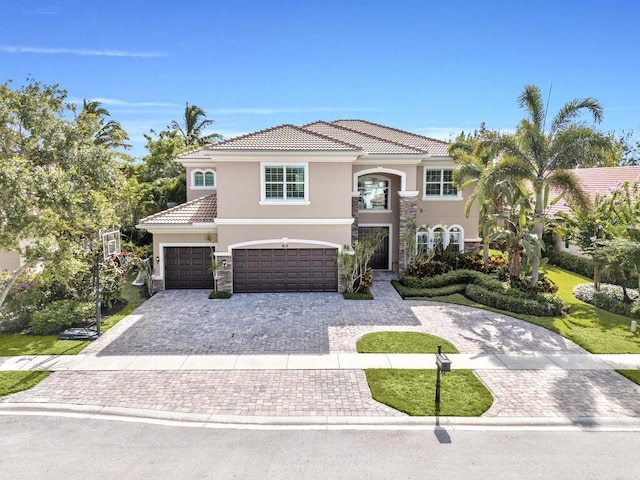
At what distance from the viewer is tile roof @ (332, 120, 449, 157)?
24.5 metres

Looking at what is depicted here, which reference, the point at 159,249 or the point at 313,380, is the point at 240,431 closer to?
the point at 313,380

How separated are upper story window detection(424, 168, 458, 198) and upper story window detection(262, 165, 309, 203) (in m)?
8.33

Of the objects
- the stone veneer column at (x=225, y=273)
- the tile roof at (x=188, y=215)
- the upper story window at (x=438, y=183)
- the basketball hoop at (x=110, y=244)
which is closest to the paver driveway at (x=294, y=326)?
the stone veneer column at (x=225, y=273)

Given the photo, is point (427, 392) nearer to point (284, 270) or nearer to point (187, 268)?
point (284, 270)

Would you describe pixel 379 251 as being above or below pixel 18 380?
above

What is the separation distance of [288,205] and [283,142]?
288 cm

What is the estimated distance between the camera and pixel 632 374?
37.9ft

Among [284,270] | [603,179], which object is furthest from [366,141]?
[603,179]

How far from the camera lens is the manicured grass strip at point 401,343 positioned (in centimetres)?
1315

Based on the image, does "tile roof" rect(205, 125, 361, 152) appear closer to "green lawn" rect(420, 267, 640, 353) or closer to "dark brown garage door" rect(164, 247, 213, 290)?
Answer: "dark brown garage door" rect(164, 247, 213, 290)

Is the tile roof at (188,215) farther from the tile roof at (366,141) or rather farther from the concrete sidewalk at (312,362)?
the concrete sidewalk at (312,362)

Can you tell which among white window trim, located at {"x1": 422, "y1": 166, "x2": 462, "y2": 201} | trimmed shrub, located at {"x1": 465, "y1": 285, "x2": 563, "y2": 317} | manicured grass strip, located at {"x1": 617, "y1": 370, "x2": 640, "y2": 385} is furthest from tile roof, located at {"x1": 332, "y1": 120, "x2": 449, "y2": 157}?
manicured grass strip, located at {"x1": 617, "y1": 370, "x2": 640, "y2": 385}

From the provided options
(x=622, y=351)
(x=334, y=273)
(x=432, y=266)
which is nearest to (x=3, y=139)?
(x=334, y=273)

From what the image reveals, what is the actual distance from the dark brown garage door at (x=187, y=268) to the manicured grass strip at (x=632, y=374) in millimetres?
16357
